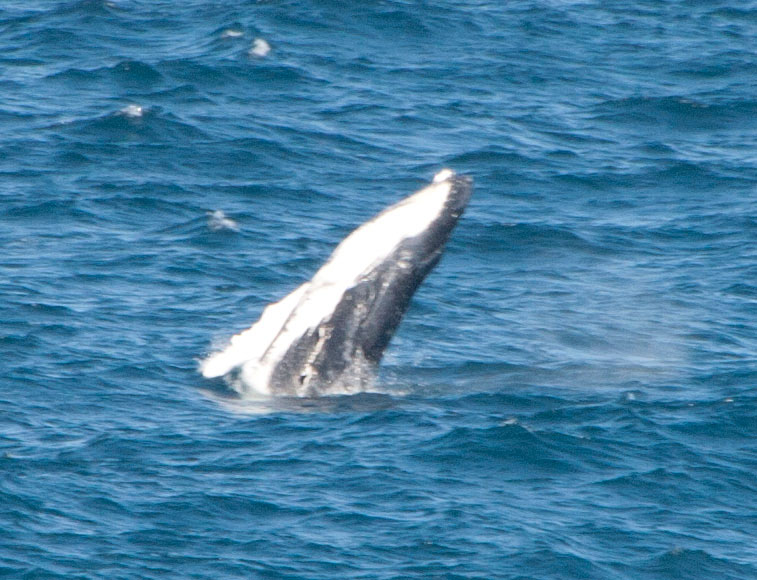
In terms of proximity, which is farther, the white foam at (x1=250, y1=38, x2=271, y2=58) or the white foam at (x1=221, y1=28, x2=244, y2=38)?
the white foam at (x1=221, y1=28, x2=244, y2=38)

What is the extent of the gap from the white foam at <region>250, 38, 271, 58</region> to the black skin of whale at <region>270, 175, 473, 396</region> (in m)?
30.0

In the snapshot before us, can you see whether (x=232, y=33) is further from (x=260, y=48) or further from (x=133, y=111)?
(x=133, y=111)

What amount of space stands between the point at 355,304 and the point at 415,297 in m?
10.6

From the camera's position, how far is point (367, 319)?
2789 centimetres

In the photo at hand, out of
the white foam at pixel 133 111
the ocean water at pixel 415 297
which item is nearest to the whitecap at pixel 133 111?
the white foam at pixel 133 111

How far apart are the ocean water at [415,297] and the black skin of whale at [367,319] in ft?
2.43

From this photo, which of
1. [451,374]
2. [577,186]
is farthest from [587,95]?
[451,374]

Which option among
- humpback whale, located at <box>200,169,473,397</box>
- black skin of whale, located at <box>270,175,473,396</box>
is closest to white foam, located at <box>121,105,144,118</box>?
humpback whale, located at <box>200,169,473,397</box>

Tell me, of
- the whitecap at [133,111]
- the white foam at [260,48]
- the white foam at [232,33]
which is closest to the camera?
the whitecap at [133,111]

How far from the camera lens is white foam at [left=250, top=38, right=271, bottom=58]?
57900 mm

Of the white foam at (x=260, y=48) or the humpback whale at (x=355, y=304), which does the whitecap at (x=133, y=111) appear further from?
the humpback whale at (x=355, y=304)

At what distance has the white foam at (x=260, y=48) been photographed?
190ft

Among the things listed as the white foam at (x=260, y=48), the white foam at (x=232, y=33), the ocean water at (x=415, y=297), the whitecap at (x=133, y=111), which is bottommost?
the ocean water at (x=415, y=297)

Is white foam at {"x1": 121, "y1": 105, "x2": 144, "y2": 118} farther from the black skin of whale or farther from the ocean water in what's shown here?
the black skin of whale
